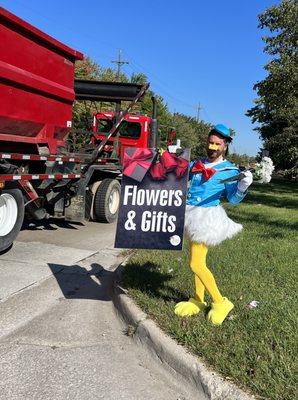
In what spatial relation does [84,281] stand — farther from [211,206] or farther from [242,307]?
[211,206]

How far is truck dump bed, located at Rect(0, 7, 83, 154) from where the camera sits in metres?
6.95

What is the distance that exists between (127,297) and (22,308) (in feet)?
3.43

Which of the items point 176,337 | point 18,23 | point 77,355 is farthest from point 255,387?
point 18,23

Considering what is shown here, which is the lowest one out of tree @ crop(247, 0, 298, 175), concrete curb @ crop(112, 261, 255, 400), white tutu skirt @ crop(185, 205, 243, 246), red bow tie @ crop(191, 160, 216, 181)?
concrete curb @ crop(112, 261, 255, 400)

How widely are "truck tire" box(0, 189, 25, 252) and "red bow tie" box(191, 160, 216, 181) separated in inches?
139

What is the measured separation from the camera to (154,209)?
465 cm

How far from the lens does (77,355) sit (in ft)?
13.7

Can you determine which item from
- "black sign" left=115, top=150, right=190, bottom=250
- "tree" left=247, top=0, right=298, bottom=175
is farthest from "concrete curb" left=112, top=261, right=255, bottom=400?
"tree" left=247, top=0, right=298, bottom=175

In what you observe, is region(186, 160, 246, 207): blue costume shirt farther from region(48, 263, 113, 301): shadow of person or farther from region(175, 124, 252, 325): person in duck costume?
region(48, 263, 113, 301): shadow of person

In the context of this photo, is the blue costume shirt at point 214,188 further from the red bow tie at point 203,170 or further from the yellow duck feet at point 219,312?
the yellow duck feet at point 219,312

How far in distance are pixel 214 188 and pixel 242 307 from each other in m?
1.18

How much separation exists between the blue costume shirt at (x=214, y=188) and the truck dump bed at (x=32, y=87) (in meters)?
3.41

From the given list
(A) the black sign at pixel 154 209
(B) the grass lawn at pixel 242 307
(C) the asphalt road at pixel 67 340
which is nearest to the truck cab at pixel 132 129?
(B) the grass lawn at pixel 242 307

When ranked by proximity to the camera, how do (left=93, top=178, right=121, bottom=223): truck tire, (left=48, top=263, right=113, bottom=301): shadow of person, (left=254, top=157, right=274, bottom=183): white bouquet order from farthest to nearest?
(left=93, top=178, right=121, bottom=223): truck tire < (left=48, top=263, right=113, bottom=301): shadow of person < (left=254, top=157, right=274, bottom=183): white bouquet
